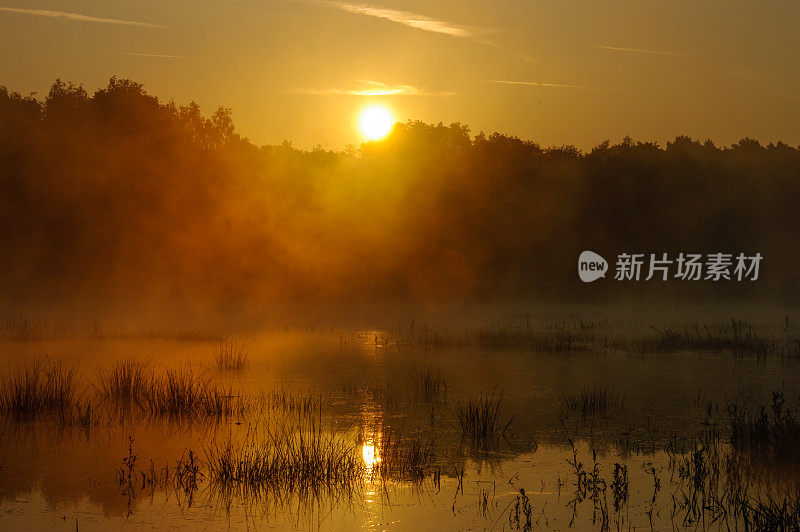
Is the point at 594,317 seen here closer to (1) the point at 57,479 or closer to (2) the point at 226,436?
(2) the point at 226,436

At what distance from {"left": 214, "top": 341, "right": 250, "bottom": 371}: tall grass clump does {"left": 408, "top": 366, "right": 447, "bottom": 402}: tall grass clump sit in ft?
11.2

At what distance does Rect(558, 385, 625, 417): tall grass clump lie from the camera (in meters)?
13.6

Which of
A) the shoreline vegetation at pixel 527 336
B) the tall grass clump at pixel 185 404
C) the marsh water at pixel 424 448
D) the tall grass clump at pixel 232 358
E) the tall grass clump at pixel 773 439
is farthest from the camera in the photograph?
the shoreline vegetation at pixel 527 336

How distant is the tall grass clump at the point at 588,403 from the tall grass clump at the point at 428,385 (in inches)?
73.6

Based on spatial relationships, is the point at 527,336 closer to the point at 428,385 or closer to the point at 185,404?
the point at 428,385

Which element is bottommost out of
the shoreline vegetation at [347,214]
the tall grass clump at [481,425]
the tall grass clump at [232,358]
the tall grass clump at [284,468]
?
the tall grass clump at [284,468]

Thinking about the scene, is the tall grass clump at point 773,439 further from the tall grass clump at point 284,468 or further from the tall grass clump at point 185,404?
the tall grass clump at point 185,404

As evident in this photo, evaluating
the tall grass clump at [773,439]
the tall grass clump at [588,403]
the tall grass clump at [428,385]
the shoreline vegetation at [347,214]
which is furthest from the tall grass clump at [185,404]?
the shoreline vegetation at [347,214]

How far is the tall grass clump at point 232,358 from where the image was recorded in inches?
713

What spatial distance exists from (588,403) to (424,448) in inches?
138

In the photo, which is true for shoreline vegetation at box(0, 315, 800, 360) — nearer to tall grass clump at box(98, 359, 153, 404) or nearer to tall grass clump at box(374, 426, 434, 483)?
tall grass clump at box(98, 359, 153, 404)

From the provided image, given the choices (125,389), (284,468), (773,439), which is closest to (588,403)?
(773,439)

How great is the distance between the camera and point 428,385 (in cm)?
1566

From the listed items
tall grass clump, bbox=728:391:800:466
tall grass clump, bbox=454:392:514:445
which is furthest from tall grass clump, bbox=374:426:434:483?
tall grass clump, bbox=728:391:800:466
